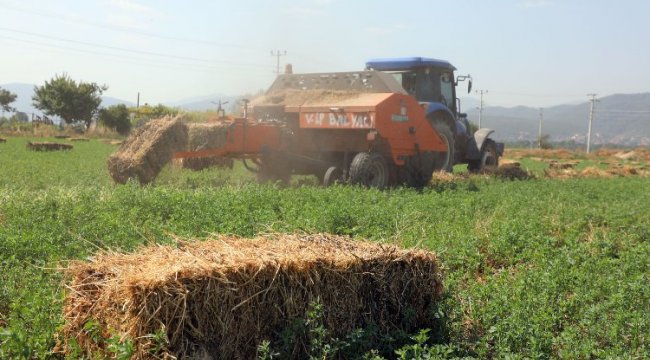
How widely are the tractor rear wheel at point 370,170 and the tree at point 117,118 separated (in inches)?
1450

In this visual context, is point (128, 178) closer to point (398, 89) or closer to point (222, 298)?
point (398, 89)

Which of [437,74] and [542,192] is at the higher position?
[437,74]

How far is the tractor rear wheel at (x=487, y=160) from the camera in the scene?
2022 cm

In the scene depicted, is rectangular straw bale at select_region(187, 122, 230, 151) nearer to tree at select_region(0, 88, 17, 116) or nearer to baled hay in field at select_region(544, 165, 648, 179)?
baled hay in field at select_region(544, 165, 648, 179)

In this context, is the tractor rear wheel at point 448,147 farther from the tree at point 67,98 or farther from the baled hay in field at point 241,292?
the tree at point 67,98

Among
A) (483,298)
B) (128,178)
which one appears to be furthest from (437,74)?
(483,298)

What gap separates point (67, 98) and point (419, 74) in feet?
131

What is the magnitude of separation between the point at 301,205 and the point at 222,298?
6.30 metres

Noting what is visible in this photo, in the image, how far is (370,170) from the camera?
14477 mm

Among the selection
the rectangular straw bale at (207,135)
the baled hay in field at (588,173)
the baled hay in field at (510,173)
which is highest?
the rectangular straw bale at (207,135)

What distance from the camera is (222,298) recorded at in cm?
430

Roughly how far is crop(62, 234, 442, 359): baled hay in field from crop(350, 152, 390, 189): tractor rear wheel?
8734 millimetres

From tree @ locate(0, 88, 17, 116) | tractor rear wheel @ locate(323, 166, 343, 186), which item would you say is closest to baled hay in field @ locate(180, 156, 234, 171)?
tractor rear wheel @ locate(323, 166, 343, 186)

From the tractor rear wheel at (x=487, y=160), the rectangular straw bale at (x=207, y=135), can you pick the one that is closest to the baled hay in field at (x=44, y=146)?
the rectangular straw bale at (x=207, y=135)
